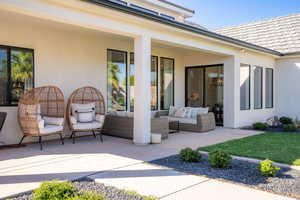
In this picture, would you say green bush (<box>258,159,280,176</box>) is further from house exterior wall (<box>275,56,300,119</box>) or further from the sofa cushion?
house exterior wall (<box>275,56,300,119</box>)

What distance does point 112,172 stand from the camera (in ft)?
14.6

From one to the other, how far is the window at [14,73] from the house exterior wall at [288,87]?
10.3m

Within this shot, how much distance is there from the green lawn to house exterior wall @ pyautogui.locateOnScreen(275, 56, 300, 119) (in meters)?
4.09

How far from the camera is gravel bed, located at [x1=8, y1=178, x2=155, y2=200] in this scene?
3.38 metres

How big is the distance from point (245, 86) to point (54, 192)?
31.1ft

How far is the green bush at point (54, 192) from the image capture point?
9.79ft

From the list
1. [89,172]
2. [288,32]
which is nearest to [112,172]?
[89,172]

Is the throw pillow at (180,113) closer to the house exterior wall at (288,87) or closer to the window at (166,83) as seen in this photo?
the window at (166,83)

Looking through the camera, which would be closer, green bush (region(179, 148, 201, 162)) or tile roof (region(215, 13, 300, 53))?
green bush (region(179, 148, 201, 162))

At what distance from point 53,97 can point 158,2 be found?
20.9ft

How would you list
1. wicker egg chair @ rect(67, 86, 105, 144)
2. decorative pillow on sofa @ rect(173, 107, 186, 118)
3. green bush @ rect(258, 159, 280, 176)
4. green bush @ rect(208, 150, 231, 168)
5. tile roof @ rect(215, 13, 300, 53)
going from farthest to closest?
1. tile roof @ rect(215, 13, 300, 53)
2. decorative pillow on sofa @ rect(173, 107, 186, 118)
3. wicker egg chair @ rect(67, 86, 105, 144)
4. green bush @ rect(208, 150, 231, 168)
5. green bush @ rect(258, 159, 280, 176)

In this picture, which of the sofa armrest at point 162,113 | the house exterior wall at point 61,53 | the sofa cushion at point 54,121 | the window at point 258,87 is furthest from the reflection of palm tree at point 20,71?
the window at point 258,87

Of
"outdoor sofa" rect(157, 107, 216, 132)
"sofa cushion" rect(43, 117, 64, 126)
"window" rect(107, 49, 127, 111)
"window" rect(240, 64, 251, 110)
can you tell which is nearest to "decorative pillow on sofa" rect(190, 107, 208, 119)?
"outdoor sofa" rect(157, 107, 216, 132)

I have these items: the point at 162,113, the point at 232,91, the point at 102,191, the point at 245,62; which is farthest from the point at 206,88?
the point at 102,191
